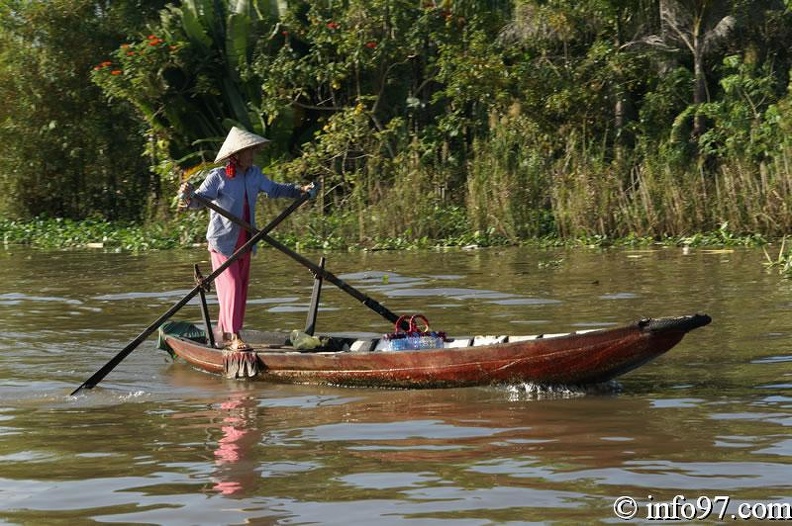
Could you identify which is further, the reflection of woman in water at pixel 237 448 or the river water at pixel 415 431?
the reflection of woman in water at pixel 237 448

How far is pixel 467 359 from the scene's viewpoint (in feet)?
21.8

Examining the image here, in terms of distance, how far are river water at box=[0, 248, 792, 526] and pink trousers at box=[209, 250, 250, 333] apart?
1.39ft

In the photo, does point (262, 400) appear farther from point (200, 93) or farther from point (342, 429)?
point (200, 93)

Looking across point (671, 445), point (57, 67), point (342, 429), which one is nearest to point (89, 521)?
point (342, 429)

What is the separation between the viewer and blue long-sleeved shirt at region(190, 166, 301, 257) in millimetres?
7984

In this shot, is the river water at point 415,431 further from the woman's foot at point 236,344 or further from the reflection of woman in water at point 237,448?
the woman's foot at point 236,344

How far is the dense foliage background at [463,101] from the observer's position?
1547 centimetres

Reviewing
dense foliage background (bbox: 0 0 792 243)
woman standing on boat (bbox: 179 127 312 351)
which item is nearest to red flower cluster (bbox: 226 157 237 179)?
woman standing on boat (bbox: 179 127 312 351)

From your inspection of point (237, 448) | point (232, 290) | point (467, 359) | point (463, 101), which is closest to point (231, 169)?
point (232, 290)

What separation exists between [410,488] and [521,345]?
5.76 ft

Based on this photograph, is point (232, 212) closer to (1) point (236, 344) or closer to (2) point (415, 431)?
(1) point (236, 344)

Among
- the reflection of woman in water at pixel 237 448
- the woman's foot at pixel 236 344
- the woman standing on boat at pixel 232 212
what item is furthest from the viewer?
the woman standing on boat at pixel 232 212

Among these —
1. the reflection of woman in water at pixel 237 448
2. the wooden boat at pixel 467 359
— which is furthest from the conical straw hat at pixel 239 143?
the reflection of woman in water at pixel 237 448

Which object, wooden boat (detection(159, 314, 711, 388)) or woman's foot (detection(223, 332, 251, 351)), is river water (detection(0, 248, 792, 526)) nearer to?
wooden boat (detection(159, 314, 711, 388))
